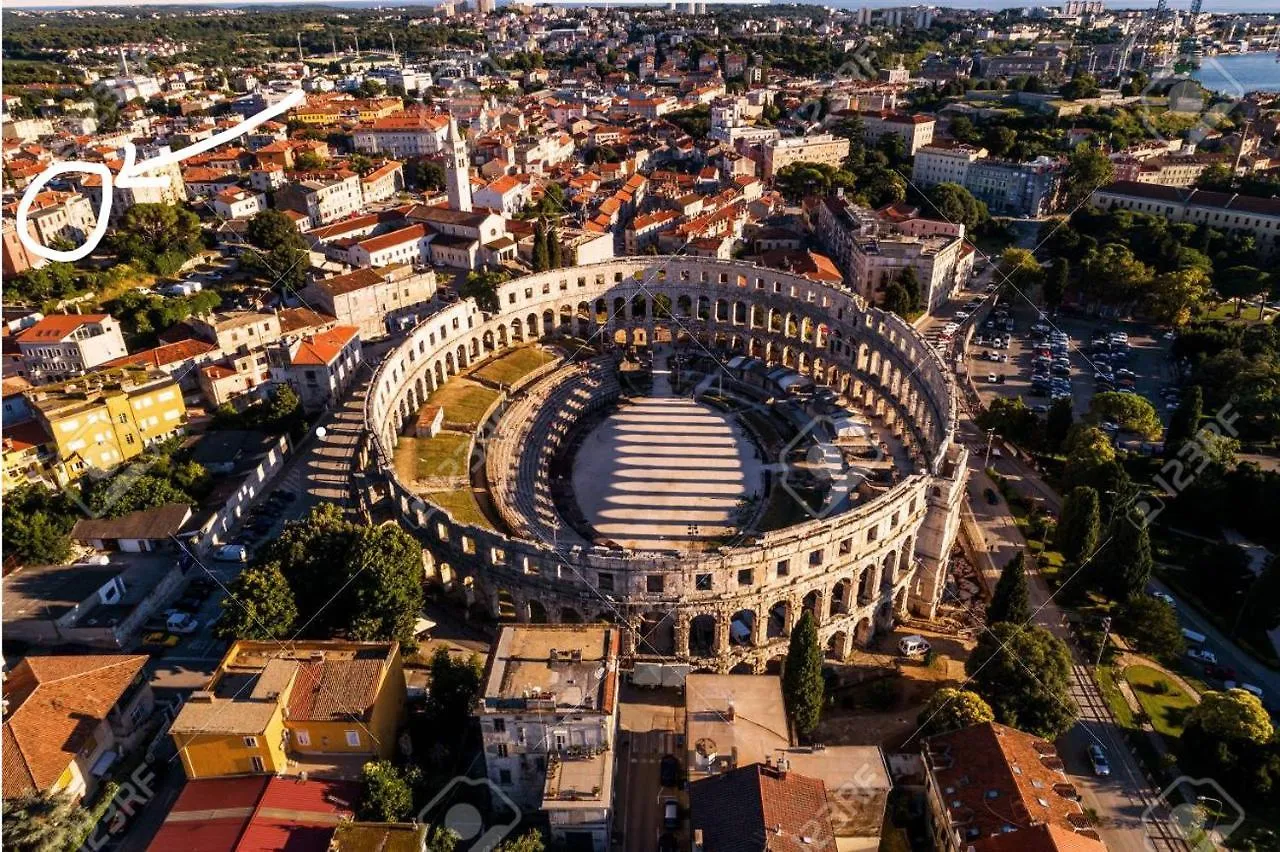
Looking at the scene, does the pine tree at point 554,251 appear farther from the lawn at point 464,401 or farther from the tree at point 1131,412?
the tree at point 1131,412

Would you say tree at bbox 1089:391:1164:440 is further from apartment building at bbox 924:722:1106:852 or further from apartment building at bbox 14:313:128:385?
apartment building at bbox 14:313:128:385

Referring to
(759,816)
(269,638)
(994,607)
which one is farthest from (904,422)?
(269,638)

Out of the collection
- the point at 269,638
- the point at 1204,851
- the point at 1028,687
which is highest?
the point at 269,638

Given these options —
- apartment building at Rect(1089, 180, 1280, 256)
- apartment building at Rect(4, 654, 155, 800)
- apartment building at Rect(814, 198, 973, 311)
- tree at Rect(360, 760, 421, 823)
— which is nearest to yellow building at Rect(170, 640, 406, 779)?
tree at Rect(360, 760, 421, 823)

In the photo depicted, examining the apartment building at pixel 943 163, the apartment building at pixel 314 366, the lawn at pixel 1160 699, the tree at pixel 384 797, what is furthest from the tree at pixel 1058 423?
the apartment building at pixel 943 163

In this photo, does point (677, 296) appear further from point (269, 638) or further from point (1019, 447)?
point (269, 638)

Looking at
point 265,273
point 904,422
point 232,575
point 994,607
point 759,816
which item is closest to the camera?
point 759,816
